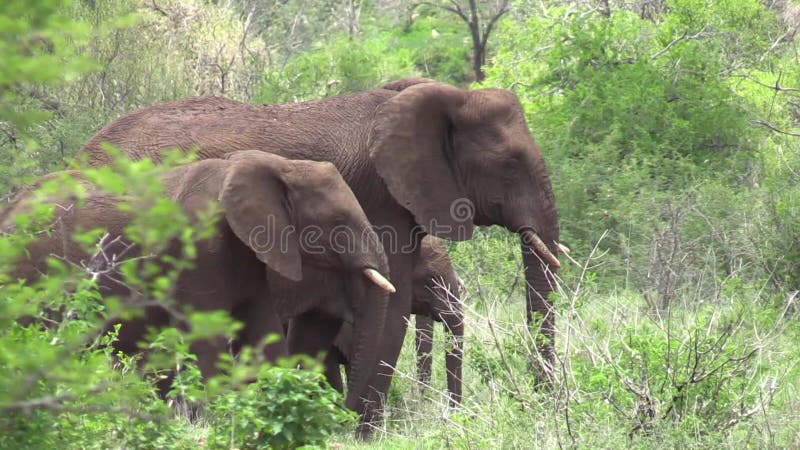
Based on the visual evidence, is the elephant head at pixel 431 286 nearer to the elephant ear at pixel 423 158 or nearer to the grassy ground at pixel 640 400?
the elephant ear at pixel 423 158

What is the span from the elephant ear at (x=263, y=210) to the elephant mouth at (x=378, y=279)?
0.37 meters

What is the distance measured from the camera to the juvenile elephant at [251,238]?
8.13 metres

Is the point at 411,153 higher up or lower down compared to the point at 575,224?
higher up

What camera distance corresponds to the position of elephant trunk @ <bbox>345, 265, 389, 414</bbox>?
29.5 ft

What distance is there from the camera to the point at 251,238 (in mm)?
8336

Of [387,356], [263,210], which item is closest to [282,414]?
[263,210]

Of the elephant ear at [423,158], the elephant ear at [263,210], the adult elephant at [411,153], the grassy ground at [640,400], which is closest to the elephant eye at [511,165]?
the adult elephant at [411,153]

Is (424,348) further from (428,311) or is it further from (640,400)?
(640,400)

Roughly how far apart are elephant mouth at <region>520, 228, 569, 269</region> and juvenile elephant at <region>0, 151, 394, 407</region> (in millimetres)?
1042

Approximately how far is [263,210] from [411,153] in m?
1.47

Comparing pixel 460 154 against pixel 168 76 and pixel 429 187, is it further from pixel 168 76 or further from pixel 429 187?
pixel 168 76

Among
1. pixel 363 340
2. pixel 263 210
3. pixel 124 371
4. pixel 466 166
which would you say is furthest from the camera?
pixel 466 166

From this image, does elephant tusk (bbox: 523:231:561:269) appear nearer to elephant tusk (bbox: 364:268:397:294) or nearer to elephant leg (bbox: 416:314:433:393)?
elephant leg (bbox: 416:314:433:393)

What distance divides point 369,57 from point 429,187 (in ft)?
44.6
